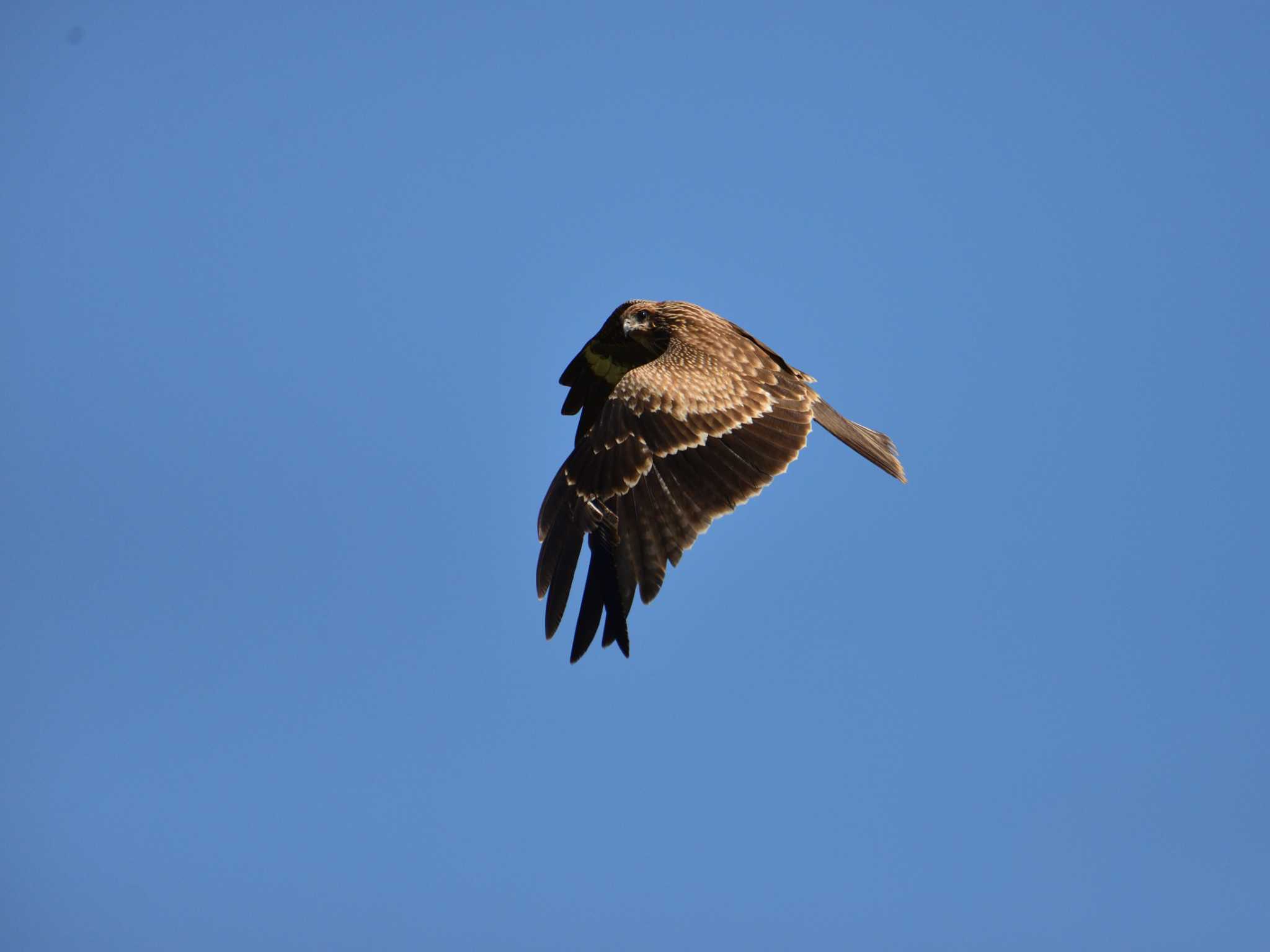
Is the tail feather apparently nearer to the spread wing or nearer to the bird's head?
the spread wing

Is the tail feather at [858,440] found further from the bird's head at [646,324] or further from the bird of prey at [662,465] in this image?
the bird's head at [646,324]

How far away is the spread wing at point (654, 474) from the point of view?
8844mm

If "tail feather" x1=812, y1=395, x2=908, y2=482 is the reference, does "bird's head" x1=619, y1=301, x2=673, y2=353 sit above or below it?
above

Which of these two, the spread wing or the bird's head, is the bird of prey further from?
the bird's head

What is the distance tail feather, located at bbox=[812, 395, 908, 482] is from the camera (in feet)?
35.8

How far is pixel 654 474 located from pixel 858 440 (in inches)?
99.8

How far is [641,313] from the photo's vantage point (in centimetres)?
1163

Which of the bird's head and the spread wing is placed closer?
the spread wing

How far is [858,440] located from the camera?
11133 millimetres

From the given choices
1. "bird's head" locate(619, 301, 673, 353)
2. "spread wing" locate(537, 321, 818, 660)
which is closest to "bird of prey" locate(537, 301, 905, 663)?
"spread wing" locate(537, 321, 818, 660)

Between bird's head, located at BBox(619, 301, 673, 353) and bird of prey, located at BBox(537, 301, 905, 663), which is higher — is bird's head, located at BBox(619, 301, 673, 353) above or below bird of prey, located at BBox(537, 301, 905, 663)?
above

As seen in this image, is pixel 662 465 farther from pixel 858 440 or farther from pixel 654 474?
pixel 858 440

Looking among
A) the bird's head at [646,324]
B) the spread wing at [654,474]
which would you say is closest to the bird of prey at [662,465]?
the spread wing at [654,474]

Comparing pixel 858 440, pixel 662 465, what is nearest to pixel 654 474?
pixel 662 465
